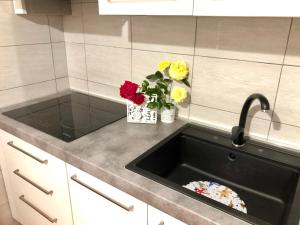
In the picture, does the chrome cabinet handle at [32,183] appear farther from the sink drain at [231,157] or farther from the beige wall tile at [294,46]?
the beige wall tile at [294,46]

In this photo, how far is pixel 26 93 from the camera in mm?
1602

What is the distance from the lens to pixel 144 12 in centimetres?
97

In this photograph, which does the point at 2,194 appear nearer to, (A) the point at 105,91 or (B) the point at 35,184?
(B) the point at 35,184

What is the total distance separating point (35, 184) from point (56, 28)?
3.22 ft

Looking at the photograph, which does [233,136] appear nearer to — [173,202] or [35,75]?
[173,202]

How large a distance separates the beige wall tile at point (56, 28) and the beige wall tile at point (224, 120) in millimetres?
1009

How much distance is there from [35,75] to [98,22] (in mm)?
522

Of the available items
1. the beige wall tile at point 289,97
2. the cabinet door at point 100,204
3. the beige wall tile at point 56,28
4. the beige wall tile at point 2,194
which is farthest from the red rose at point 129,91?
the beige wall tile at point 2,194

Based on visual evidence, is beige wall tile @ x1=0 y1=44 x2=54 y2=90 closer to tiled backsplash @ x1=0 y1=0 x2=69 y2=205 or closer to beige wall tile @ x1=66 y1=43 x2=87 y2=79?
tiled backsplash @ x1=0 y1=0 x2=69 y2=205

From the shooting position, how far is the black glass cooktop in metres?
1.26

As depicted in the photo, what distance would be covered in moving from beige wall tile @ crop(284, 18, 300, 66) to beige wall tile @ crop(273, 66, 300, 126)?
0.03 meters

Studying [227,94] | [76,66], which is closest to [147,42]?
[227,94]

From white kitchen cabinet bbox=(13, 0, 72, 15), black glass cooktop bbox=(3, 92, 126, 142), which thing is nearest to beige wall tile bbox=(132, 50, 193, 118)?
black glass cooktop bbox=(3, 92, 126, 142)

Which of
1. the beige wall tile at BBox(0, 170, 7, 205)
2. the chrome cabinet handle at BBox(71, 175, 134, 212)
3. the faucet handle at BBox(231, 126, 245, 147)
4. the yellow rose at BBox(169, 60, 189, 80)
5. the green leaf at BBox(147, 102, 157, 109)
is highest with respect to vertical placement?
the yellow rose at BBox(169, 60, 189, 80)
